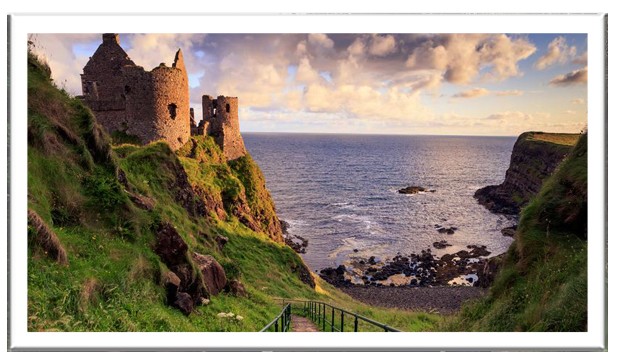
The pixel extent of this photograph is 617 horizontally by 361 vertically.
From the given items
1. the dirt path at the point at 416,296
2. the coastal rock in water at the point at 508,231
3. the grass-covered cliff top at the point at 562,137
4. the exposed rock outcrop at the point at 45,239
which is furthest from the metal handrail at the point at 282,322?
the coastal rock in water at the point at 508,231

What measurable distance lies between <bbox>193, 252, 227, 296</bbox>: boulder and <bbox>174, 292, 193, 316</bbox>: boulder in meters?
2.06

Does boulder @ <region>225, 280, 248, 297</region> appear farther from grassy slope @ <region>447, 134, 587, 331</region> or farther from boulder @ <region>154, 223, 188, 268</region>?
grassy slope @ <region>447, 134, 587, 331</region>

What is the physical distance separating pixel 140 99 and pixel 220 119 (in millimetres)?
9651

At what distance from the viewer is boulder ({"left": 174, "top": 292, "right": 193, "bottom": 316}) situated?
936 centimetres

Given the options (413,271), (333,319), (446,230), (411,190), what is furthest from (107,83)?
(411,190)

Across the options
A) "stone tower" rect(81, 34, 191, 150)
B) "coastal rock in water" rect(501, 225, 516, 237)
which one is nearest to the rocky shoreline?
"coastal rock in water" rect(501, 225, 516, 237)

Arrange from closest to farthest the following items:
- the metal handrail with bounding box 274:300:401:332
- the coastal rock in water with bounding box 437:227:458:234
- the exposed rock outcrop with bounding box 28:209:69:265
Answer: the metal handrail with bounding box 274:300:401:332, the exposed rock outcrop with bounding box 28:209:69:265, the coastal rock in water with bounding box 437:227:458:234

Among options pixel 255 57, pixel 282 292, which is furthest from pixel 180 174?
pixel 255 57

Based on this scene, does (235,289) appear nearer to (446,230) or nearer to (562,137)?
(562,137)

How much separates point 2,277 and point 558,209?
12.8m

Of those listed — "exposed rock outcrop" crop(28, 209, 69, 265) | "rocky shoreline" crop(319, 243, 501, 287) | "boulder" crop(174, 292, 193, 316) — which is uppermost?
"exposed rock outcrop" crop(28, 209, 69, 265)

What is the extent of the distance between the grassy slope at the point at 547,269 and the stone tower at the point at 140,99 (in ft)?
68.9

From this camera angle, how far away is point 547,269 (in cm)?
856
